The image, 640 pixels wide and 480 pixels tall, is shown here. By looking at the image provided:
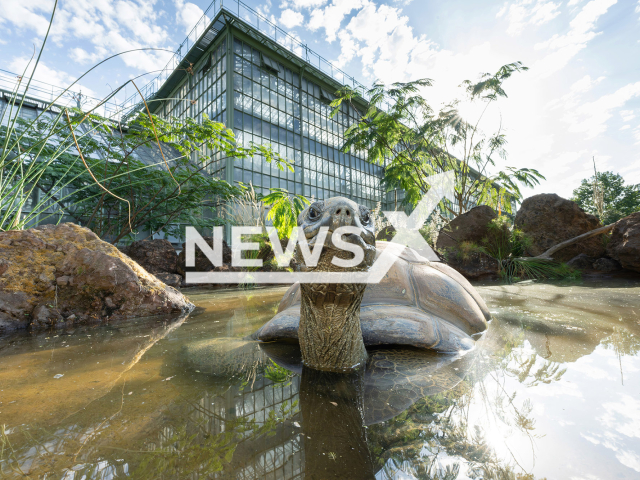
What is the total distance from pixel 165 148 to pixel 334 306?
42.7ft

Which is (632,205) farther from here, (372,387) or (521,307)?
(372,387)

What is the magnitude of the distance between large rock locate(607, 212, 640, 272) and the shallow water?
15.7 feet

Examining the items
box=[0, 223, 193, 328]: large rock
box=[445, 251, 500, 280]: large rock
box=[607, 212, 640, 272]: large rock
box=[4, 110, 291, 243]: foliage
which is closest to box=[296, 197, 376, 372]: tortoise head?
box=[0, 223, 193, 328]: large rock

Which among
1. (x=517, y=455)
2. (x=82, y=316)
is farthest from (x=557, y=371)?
(x=82, y=316)

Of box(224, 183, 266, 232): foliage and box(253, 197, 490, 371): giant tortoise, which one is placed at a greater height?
box(224, 183, 266, 232): foliage

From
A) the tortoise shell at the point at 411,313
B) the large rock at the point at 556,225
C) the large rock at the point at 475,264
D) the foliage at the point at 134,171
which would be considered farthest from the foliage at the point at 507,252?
the tortoise shell at the point at 411,313

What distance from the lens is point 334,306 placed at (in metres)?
1.30

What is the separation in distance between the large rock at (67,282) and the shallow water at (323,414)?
880 millimetres

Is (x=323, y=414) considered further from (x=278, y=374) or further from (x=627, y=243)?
(x=627, y=243)

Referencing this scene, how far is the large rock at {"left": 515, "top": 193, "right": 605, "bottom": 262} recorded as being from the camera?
6.38 meters

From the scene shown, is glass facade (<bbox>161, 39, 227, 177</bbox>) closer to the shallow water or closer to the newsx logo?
the newsx logo

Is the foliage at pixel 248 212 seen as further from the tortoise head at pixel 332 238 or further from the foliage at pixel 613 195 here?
the foliage at pixel 613 195

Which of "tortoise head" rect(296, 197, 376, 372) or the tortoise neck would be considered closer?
"tortoise head" rect(296, 197, 376, 372)

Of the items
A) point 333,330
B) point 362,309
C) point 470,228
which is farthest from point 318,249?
point 470,228
